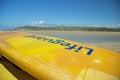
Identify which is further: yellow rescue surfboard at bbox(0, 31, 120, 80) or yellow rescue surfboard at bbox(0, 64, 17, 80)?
yellow rescue surfboard at bbox(0, 64, 17, 80)

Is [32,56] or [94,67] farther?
[32,56]

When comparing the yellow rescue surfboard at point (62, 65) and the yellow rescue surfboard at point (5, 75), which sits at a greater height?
the yellow rescue surfboard at point (62, 65)

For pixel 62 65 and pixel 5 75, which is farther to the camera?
pixel 5 75

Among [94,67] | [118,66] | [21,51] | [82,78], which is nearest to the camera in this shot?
[82,78]

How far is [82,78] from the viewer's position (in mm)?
1232

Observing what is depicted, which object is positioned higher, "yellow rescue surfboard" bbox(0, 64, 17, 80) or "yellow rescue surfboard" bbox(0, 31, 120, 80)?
"yellow rescue surfboard" bbox(0, 31, 120, 80)

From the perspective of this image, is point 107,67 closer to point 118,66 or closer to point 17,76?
point 118,66

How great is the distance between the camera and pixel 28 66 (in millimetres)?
1458

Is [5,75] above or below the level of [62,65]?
below

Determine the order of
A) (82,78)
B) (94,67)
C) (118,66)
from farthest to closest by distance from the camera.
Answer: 1. (118,66)
2. (94,67)
3. (82,78)

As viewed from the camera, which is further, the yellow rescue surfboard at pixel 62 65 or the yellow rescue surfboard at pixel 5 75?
the yellow rescue surfboard at pixel 5 75

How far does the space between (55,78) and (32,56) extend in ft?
1.55

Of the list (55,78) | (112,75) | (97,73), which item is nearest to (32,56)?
(55,78)

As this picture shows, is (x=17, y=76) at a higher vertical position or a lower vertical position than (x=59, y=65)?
lower
